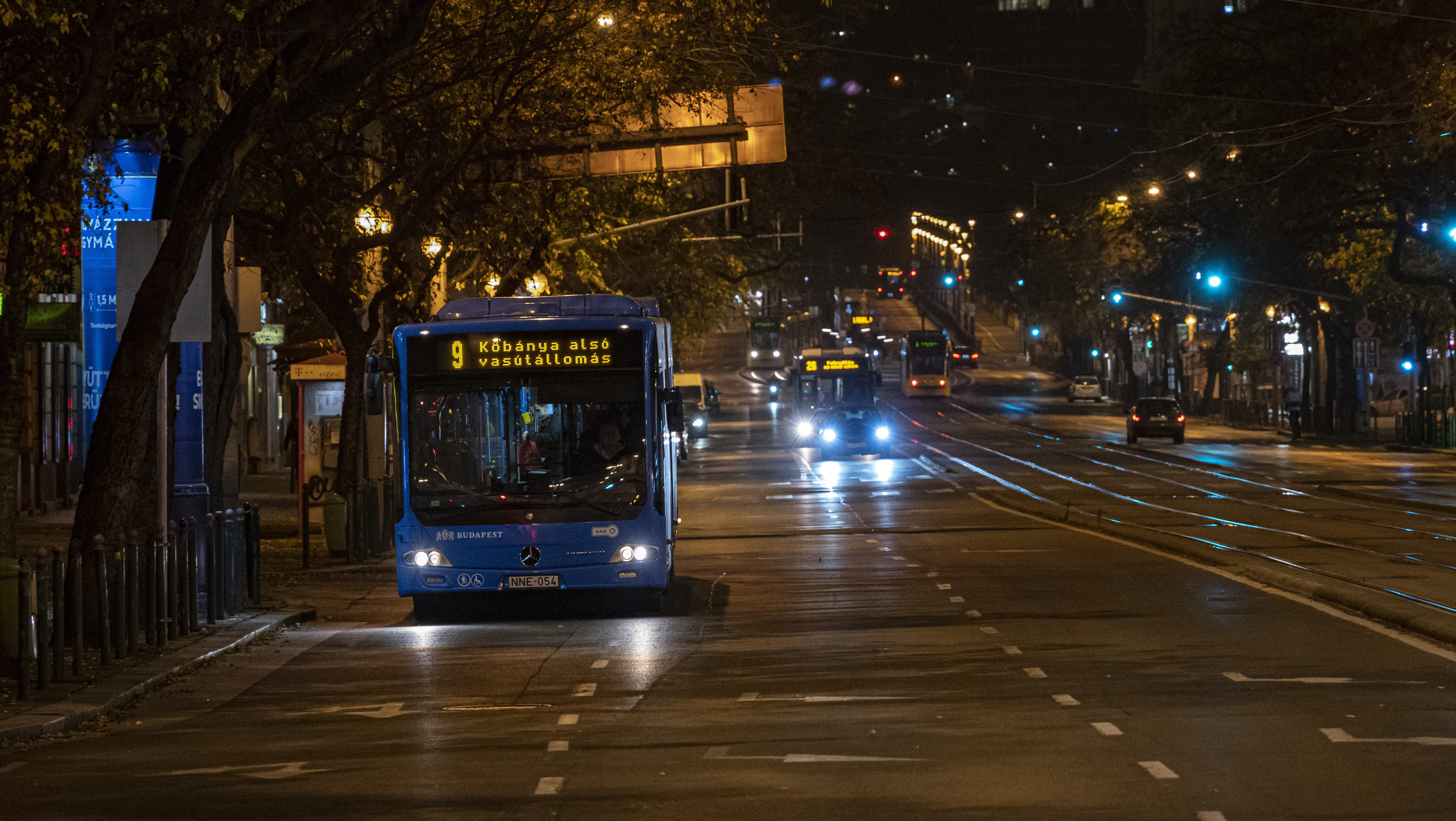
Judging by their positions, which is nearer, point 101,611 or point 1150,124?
point 101,611

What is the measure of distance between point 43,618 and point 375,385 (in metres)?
5.97

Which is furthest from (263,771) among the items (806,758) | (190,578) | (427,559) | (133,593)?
(427,559)

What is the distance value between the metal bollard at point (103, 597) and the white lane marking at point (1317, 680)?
303 inches

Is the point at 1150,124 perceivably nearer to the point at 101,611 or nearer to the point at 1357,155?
the point at 1357,155

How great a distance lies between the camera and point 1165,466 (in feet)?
147

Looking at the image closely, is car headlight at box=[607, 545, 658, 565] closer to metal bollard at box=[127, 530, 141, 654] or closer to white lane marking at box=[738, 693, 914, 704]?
metal bollard at box=[127, 530, 141, 654]

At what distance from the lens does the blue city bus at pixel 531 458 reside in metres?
16.5

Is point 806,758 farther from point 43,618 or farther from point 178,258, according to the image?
point 178,258

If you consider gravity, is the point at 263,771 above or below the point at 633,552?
below

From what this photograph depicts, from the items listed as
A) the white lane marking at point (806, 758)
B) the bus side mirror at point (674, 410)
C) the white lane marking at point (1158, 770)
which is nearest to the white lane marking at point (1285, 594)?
the white lane marking at point (1158, 770)

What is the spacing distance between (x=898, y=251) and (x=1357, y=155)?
79.8 metres

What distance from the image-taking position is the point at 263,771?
8945 millimetres

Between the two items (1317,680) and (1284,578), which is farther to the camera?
Answer: (1284,578)

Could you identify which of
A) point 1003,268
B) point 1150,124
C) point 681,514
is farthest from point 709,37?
point 1003,268
